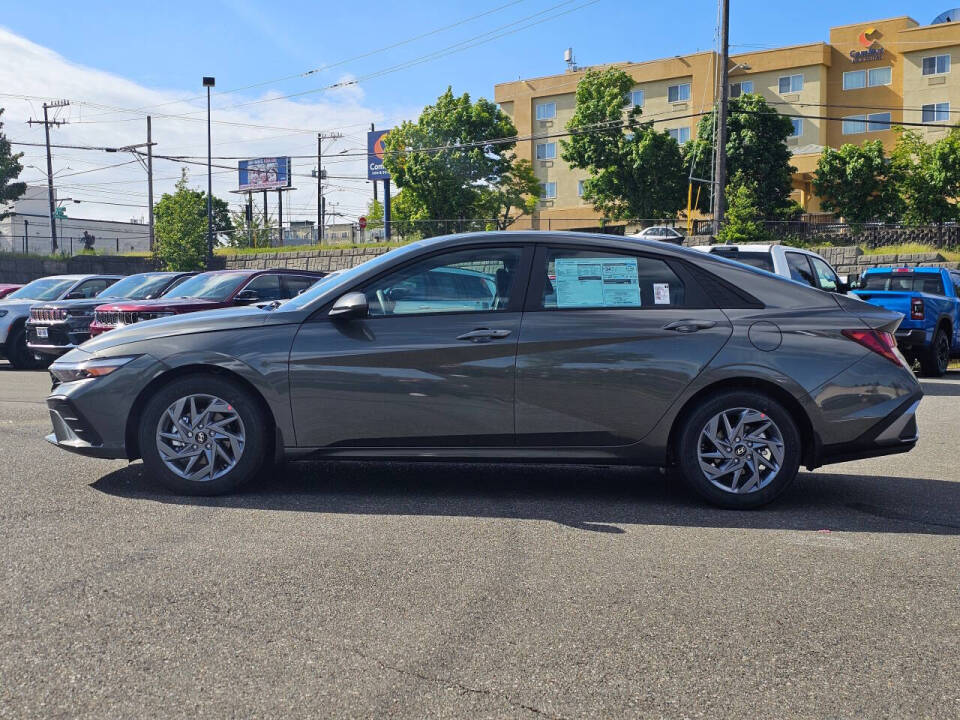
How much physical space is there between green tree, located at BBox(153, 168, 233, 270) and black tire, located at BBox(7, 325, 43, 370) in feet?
110

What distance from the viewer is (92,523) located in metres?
5.05

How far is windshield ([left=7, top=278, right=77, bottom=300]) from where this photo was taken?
1802 cm

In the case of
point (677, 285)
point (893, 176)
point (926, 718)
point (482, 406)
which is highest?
point (893, 176)

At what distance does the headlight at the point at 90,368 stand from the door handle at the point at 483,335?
6.46 feet

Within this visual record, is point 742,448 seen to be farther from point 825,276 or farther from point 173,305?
point 173,305

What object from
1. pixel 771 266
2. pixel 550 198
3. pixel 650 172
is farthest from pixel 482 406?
pixel 550 198

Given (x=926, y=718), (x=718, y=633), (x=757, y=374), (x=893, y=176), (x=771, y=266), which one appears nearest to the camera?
(x=926, y=718)

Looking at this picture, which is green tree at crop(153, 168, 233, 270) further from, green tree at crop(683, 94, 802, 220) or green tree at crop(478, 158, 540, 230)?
green tree at crop(683, 94, 802, 220)

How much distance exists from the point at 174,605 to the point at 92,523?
5.02ft

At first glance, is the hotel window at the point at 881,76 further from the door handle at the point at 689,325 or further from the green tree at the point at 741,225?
the door handle at the point at 689,325

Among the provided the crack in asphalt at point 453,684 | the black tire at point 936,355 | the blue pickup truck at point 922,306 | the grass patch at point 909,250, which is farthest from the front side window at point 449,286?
the grass patch at point 909,250

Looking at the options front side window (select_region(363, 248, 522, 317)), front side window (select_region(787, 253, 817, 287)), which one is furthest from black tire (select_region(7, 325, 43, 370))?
front side window (select_region(363, 248, 522, 317))

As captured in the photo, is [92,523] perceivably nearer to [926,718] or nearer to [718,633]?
[718,633]

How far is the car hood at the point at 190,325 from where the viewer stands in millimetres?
5688
